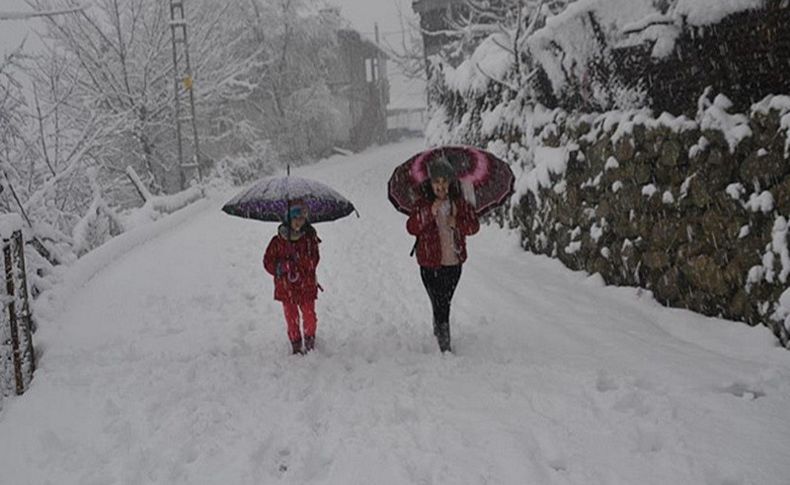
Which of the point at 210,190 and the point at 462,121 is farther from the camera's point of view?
the point at 210,190

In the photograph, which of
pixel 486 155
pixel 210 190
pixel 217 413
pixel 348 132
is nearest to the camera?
pixel 217 413

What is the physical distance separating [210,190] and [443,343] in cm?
1482

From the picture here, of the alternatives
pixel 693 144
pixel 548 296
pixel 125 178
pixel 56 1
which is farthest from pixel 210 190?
pixel 693 144

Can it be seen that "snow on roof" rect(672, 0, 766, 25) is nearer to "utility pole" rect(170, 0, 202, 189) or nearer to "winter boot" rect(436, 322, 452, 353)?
"winter boot" rect(436, 322, 452, 353)

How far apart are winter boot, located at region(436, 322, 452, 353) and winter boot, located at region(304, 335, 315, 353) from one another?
114cm

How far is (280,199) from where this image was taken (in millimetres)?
4676

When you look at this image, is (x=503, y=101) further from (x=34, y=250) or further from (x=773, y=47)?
(x=34, y=250)

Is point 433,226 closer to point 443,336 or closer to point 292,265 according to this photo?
point 443,336

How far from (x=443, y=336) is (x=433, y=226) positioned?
100 centimetres

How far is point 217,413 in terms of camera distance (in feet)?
13.4

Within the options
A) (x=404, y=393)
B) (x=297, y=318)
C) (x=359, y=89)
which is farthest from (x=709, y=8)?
(x=359, y=89)

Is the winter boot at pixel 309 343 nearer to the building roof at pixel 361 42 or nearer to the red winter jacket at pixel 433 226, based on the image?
the red winter jacket at pixel 433 226

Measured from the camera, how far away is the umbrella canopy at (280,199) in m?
4.72

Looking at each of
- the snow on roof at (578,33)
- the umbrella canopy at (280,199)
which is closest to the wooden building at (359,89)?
the snow on roof at (578,33)
